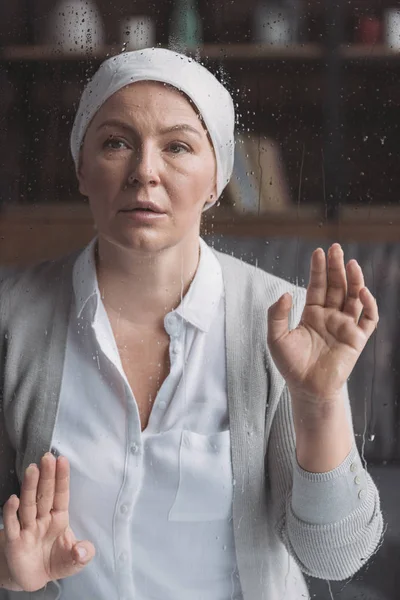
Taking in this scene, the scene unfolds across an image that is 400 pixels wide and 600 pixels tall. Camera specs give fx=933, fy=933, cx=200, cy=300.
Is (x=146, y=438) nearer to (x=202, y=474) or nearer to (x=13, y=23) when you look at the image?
(x=202, y=474)

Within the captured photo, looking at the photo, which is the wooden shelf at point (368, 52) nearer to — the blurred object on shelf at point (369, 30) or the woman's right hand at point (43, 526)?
the blurred object on shelf at point (369, 30)

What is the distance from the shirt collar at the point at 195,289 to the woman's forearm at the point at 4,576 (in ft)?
0.57

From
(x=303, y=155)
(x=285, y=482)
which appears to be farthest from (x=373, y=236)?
(x=285, y=482)

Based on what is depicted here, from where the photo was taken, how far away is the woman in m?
0.65

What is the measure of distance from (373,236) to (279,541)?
235 mm

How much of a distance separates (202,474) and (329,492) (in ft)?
0.30

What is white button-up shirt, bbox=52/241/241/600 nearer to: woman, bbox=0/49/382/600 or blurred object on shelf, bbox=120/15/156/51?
woman, bbox=0/49/382/600

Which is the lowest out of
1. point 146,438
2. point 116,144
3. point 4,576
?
point 4,576

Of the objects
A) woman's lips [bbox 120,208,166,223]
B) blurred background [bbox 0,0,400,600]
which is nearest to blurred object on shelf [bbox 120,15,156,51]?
blurred background [bbox 0,0,400,600]

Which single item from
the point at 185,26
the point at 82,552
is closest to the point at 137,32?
the point at 185,26

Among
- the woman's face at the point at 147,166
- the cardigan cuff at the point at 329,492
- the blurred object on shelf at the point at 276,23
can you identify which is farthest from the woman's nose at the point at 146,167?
the cardigan cuff at the point at 329,492

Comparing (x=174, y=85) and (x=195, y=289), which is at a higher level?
(x=174, y=85)

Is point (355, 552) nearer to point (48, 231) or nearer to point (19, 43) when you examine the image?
point (48, 231)

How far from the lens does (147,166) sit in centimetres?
63
